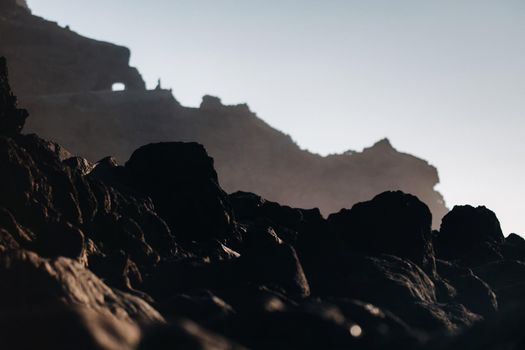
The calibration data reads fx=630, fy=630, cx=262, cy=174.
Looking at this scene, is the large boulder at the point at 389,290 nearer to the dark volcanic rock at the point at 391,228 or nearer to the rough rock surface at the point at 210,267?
A: the rough rock surface at the point at 210,267

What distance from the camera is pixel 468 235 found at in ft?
166

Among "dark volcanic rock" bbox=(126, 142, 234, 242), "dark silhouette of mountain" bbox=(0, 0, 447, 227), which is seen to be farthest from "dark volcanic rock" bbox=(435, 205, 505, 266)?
"dark silhouette of mountain" bbox=(0, 0, 447, 227)

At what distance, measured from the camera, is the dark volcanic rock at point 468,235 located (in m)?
47.9

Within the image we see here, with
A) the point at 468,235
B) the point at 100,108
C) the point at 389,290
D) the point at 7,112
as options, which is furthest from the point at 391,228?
the point at 100,108

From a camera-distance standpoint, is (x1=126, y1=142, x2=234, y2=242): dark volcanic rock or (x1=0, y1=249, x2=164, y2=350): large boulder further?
(x1=126, y1=142, x2=234, y2=242): dark volcanic rock

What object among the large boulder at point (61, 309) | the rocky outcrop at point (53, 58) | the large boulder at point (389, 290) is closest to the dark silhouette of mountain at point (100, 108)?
the rocky outcrop at point (53, 58)

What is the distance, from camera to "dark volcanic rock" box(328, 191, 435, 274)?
37438 millimetres

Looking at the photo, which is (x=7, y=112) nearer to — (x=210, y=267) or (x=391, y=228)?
(x=210, y=267)

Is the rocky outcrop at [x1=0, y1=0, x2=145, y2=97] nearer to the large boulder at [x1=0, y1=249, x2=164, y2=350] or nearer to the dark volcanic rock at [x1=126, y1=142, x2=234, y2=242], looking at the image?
the dark volcanic rock at [x1=126, y1=142, x2=234, y2=242]

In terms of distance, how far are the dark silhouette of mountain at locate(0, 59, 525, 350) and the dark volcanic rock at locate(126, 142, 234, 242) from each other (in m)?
0.09

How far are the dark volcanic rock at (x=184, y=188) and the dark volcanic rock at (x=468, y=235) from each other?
20147mm

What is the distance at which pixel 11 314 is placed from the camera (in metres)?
16.3

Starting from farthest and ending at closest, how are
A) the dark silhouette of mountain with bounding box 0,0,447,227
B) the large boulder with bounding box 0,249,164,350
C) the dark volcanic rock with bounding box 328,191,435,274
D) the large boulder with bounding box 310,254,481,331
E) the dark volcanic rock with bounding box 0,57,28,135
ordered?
the dark silhouette of mountain with bounding box 0,0,447,227, the dark volcanic rock with bounding box 328,191,435,274, the dark volcanic rock with bounding box 0,57,28,135, the large boulder with bounding box 310,254,481,331, the large boulder with bounding box 0,249,164,350

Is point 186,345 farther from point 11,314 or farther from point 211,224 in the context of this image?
point 211,224
